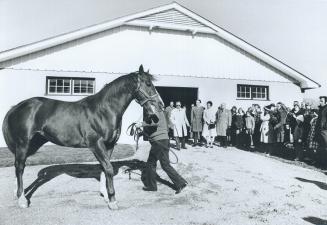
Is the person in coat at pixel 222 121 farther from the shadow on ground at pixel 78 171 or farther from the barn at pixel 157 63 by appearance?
the shadow on ground at pixel 78 171

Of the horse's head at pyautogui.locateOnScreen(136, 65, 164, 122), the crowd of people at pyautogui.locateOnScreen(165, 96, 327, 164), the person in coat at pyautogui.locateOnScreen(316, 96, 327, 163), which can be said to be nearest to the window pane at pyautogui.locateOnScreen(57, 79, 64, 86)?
the crowd of people at pyautogui.locateOnScreen(165, 96, 327, 164)

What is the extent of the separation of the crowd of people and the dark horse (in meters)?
4.59

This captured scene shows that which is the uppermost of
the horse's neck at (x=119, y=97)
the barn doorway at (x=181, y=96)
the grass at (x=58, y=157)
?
the barn doorway at (x=181, y=96)

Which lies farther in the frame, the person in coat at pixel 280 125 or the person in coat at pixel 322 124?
the person in coat at pixel 280 125

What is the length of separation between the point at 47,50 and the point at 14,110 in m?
8.70

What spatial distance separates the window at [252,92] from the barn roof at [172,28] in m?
1.42

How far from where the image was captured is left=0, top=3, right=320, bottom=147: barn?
555 inches

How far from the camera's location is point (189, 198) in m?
6.54

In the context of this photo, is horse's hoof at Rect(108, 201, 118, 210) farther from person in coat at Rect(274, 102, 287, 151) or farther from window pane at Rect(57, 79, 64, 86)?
window pane at Rect(57, 79, 64, 86)

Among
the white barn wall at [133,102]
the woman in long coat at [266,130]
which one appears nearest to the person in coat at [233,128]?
the woman in long coat at [266,130]

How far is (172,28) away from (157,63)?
198 centimetres

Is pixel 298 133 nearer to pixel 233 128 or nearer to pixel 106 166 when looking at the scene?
pixel 233 128

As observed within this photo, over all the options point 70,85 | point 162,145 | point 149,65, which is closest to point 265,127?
point 149,65

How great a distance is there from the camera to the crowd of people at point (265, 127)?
1127 cm
